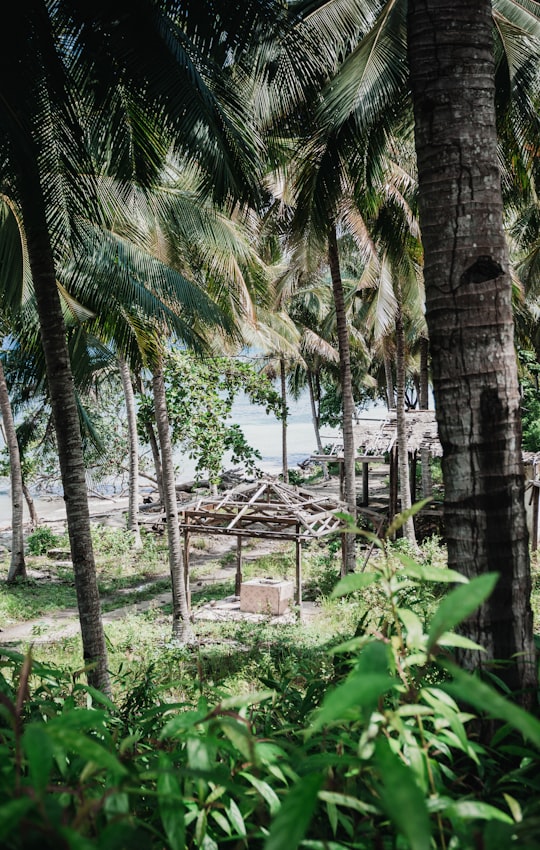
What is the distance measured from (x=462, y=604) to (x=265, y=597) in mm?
12043

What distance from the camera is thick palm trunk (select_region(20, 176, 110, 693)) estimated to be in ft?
16.1

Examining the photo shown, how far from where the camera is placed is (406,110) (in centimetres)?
930

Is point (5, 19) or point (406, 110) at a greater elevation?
point (406, 110)

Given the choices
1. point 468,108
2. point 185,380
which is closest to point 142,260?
point 185,380

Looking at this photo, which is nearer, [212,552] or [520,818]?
[520,818]

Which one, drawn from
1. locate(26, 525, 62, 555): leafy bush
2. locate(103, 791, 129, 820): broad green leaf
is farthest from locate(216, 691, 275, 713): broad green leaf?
locate(26, 525, 62, 555): leafy bush

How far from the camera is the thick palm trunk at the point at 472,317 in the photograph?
195 cm

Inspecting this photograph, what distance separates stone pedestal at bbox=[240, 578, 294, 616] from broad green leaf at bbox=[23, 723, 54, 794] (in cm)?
1200

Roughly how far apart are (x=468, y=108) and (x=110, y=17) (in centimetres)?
356

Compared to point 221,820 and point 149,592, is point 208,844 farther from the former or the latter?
point 149,592

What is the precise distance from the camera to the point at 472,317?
201 cm

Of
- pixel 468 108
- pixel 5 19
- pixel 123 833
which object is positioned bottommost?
pixel 123 833

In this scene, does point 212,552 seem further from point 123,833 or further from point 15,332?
point 123,833

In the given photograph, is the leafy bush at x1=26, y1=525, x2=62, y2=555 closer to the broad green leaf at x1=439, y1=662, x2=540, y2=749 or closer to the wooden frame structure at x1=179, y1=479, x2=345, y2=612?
the wooden frame structure at x1=179, y1=479, x2=345, y2=612
